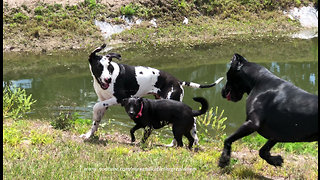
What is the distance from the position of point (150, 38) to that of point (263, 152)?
22.2 meters

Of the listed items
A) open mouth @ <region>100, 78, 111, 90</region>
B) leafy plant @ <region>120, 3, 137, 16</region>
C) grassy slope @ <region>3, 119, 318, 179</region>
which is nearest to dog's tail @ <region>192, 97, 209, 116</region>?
grassy slope @ <region>3, 119, 318, 179</region>

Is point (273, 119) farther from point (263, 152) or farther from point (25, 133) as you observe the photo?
point (25, 133)

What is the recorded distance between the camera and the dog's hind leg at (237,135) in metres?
4.95

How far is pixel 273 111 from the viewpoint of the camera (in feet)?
16.0

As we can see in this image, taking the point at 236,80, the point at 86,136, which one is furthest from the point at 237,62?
the point at 86,136

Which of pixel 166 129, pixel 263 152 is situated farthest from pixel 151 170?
pixel 166 129

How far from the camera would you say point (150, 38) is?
26984 millimetres

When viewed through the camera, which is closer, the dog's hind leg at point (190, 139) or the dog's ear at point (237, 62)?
the dog's ear at point (237, 62)

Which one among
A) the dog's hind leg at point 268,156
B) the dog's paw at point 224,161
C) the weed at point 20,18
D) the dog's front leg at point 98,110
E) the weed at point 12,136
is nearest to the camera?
the dog's paw at point 224,161

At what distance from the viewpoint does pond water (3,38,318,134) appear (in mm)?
11539

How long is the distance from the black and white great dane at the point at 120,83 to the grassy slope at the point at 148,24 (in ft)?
57.7

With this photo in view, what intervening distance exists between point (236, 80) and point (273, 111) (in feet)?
3.47

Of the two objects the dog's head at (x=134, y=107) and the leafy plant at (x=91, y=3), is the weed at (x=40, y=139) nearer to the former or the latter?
the dog's head at (x=134, y=107)

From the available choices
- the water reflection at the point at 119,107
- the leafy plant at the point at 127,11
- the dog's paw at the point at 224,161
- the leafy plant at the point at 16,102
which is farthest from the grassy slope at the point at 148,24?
the dog's paw at the point at 224,161
